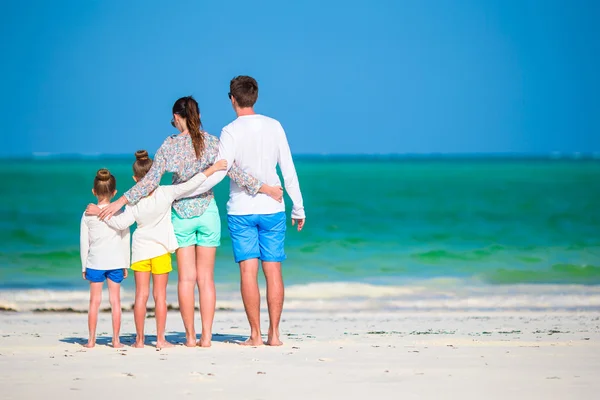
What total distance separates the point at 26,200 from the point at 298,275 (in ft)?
81.3

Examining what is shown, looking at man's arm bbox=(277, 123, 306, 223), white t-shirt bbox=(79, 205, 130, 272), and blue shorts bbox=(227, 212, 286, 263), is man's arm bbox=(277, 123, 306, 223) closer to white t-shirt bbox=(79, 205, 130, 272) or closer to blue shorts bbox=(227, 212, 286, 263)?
blue shorts bbox=(227, 212, 286, 263)

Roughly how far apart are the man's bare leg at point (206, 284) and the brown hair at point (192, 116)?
609mm

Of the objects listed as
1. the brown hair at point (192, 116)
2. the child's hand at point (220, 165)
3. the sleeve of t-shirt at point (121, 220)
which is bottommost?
the sleeve of t-shirt at point (121, 220)

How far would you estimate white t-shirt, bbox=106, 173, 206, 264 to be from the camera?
5609mm

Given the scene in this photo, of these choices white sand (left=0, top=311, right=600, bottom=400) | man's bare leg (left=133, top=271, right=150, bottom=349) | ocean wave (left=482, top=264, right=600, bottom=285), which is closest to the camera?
white sand (left=0, top=311, right=600, bottom=400)

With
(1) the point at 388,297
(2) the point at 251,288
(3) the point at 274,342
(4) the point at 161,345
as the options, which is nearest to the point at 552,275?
(1) the point at 388,297

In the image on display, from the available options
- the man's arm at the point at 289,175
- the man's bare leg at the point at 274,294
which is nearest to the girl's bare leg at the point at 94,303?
the man's bare leg at the point at 274,294

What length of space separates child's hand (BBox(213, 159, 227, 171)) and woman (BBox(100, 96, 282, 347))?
0.25 feet

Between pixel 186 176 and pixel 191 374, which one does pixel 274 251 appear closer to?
pixel 186 176

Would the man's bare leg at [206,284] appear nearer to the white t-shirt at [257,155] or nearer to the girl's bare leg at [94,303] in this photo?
the white t-shirt at [257,155]

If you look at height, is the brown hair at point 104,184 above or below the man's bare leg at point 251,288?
above

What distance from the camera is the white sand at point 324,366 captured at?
4.59 metres

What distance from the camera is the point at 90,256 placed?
18.9 ft

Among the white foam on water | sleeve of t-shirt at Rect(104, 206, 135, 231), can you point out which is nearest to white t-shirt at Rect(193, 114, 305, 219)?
sleeve of t-shirt at Rect(104, 206, 135, 231)
